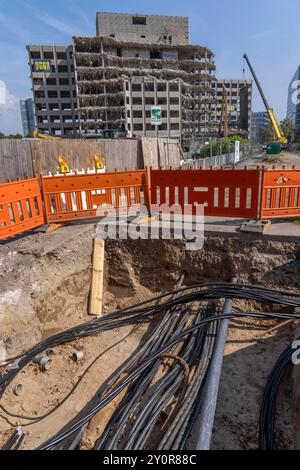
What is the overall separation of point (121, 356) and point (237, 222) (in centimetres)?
389

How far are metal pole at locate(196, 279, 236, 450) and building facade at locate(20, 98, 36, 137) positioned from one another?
610 feet

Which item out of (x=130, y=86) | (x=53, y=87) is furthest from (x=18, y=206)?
(x=53, y=87)

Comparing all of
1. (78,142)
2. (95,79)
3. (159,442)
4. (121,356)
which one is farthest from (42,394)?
(95,79)

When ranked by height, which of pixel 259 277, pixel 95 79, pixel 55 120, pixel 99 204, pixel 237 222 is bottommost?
pixel 259 277

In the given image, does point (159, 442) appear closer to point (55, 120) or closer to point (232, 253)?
point (232, 253)

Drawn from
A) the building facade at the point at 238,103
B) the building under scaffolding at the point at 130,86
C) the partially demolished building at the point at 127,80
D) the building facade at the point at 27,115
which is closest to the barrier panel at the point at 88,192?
the partially demolished building at the point at 127,80

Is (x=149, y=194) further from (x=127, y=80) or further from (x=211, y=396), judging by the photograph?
(x=127, y=80)

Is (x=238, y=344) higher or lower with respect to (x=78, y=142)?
lower

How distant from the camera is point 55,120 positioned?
78.4 metres

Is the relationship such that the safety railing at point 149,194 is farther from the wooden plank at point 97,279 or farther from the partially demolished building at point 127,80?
the partially demolished building at point 127,80

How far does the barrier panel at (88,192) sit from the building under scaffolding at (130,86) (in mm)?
62110

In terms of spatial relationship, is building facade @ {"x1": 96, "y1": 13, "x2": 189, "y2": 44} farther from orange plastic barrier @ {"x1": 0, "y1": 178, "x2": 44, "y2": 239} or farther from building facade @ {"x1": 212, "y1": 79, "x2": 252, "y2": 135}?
orange plastic barrier @ {"x1": 0, "y1": 178, "x2": 44, "y2": 239}

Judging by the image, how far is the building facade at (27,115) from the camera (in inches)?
6933

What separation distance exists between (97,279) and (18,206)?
2175 millimetres
